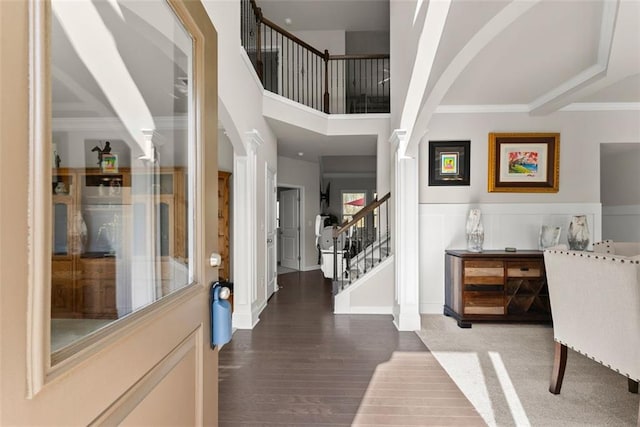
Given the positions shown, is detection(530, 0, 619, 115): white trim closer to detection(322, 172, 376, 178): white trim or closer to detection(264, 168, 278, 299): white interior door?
detection(264, 168, 278, 299): white interior door

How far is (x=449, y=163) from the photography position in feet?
13.5

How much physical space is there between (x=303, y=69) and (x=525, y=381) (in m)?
5.46

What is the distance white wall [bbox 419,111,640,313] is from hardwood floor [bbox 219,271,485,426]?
3.69 feet

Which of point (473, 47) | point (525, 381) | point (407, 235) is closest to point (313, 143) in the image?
point (407, 235)

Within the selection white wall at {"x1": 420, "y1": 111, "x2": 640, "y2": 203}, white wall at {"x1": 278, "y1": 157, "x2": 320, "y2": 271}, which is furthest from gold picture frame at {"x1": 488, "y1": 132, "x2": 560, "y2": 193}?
white wall at {"x1": 278, "y1": 157, "x2": 320, "y2": 271}

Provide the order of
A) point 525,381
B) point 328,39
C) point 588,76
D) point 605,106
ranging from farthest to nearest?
point 328,39
point 605,106
point 588,76
point 525,381

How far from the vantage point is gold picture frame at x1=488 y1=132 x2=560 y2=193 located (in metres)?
4.04

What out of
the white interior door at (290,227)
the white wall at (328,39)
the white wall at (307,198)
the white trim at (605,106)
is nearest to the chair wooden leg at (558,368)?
the white trim at (605,106)

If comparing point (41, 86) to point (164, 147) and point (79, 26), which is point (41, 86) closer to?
point (79, 26)

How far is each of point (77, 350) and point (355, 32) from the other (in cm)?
762

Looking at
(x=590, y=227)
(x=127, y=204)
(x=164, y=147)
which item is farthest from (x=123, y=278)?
(x=590, y=227)

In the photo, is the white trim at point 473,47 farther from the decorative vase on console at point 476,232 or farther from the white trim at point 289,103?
the white trim at point 289,103

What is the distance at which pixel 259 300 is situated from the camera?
405 cm

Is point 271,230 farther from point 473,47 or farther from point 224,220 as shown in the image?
point 473,47
